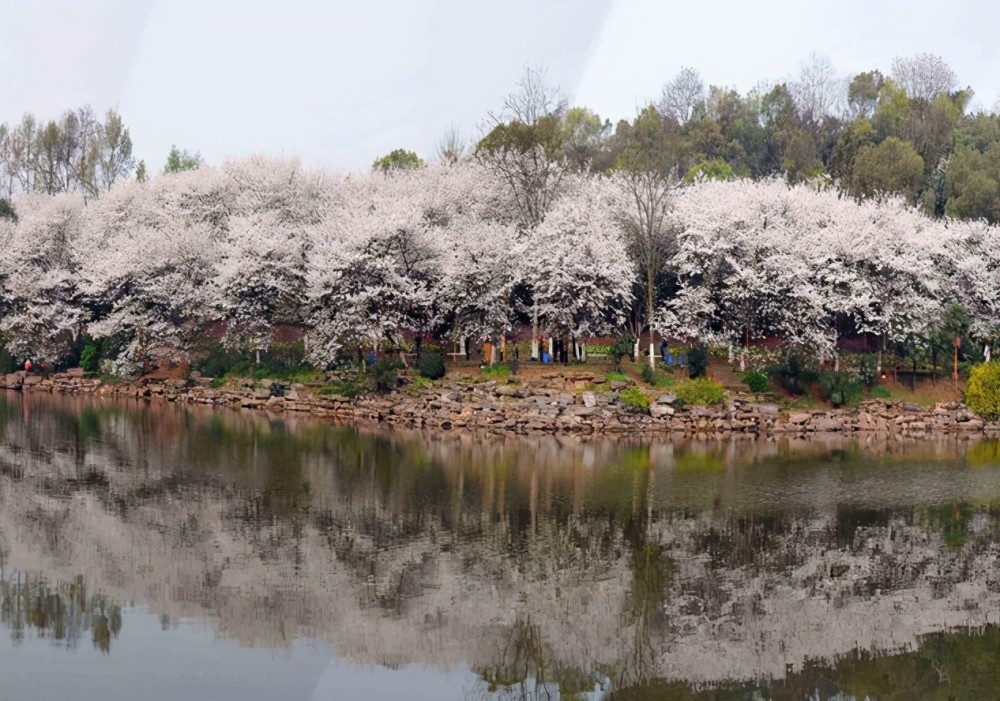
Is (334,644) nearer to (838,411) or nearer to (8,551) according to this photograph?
(8,551)

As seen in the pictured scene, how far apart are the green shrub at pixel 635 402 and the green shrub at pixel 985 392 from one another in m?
16.7

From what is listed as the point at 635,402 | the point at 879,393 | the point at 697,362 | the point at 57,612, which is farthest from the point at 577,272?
the point at 57,612

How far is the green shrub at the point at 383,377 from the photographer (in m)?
56.0

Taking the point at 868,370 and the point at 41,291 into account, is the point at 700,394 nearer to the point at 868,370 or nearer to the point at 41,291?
the point at 868,370

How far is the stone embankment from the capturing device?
52.2 metres

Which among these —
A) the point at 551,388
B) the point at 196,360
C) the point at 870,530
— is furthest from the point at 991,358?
the point at 196,360

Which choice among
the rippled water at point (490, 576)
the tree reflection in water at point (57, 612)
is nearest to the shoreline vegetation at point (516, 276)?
the rippled water at point (490, 576)

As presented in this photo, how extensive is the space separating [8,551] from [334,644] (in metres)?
11.1

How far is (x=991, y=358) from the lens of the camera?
61.0 metres

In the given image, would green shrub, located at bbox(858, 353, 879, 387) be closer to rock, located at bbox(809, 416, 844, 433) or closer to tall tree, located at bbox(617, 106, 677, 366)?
rock, located at bbox(809, 416, 844, 433)

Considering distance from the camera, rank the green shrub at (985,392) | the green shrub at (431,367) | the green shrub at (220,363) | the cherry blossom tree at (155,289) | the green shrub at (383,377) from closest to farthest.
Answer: the green shrub at (985,392) < the green shrub at (383,377) < the green shrub at (431,367) < the green shrub at (220,363) < the cherry blossom tree at (155,289)

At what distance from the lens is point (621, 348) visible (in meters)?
58.6

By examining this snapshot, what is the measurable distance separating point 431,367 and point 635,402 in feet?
35.3

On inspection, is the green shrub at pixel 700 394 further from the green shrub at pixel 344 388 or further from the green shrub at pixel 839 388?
the green shrub at pixel 344 388
